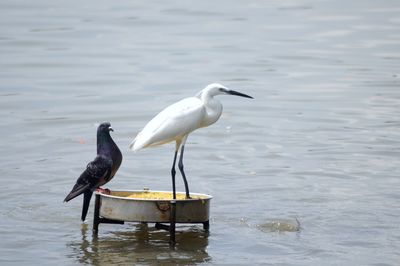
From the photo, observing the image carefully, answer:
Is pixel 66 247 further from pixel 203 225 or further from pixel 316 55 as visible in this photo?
pixel 316 55

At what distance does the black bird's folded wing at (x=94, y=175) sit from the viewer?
993 cm

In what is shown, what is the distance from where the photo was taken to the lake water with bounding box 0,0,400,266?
33.4 feet

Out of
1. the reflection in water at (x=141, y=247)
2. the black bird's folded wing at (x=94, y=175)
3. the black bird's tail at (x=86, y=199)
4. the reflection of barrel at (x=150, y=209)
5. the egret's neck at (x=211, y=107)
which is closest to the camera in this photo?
the reflection of barrel at (x=150, y=209)

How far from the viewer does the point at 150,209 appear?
31.0 feet

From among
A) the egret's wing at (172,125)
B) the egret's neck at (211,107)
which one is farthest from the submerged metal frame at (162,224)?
the egret's neck at (211,107)

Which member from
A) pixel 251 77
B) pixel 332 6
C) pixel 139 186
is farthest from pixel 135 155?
pixel 332 6

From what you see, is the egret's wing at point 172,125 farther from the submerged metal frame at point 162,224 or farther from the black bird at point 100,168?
the submerged metal frame at point 162,224

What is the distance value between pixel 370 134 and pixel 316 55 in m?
7.79

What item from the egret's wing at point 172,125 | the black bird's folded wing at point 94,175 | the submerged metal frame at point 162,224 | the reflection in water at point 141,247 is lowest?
the reflection in water at point 141,247

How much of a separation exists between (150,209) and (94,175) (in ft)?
2.62

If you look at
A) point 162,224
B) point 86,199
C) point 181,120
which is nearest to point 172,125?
point 181,120

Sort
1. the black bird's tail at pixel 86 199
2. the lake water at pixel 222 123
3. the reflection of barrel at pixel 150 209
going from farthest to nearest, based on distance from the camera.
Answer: the lake water at pixel 222 123
the black bird's tail at pixel 86 199
the reflection of barrel at pixel 150 209

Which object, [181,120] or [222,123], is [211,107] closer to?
[181,120]

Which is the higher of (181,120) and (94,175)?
(181,120)
